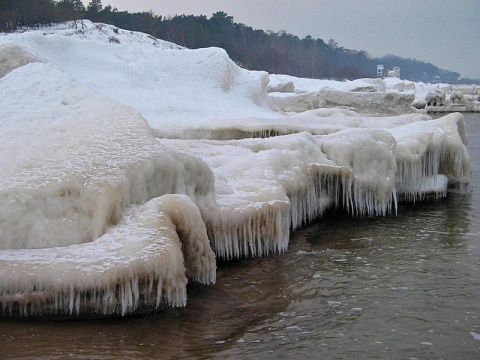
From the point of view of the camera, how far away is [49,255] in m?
5.04

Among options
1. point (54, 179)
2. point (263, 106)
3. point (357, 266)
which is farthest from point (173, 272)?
point (263, 106)

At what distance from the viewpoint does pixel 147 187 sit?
6215 mm

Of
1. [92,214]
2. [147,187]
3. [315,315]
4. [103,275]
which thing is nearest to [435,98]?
[147,187]

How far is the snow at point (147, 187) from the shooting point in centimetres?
496

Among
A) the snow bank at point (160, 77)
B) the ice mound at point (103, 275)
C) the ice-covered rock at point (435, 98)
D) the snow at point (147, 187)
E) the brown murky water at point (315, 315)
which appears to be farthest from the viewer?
the ice-covered rock at point (435, 98)

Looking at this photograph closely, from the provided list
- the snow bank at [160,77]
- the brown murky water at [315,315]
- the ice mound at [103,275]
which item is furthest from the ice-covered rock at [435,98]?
the ice mound at [103,275]

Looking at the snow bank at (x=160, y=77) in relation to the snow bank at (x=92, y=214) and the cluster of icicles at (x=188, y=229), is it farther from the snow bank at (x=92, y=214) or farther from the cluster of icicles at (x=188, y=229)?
the snow bank at (x=92, y=214)

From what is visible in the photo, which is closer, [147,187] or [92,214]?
[92,214]

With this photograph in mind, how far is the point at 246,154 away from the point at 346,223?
1.89 m

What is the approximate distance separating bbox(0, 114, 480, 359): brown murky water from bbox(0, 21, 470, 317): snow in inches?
10.7

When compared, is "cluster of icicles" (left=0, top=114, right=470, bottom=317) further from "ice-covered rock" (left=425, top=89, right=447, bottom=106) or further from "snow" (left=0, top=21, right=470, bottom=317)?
"ice-covered rock" (left=425, top=89, right=447, bottom=106)

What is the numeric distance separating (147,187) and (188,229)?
0.86 metres

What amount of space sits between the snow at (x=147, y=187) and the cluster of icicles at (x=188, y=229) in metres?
0.01

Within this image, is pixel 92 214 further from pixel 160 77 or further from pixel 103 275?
pixel 160 77
